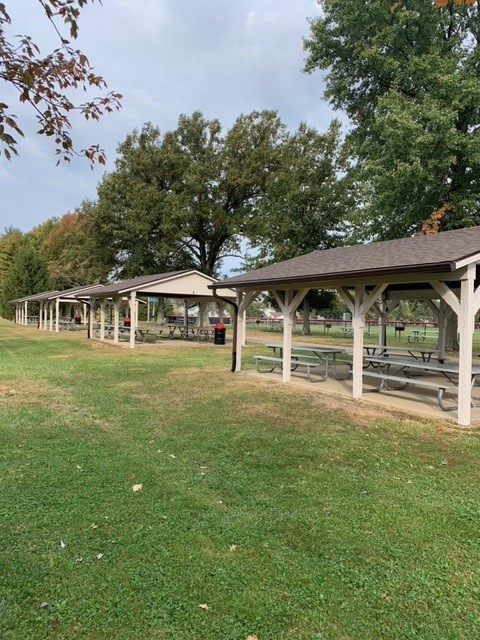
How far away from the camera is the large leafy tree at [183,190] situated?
112ft

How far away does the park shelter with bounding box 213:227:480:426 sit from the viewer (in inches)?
261

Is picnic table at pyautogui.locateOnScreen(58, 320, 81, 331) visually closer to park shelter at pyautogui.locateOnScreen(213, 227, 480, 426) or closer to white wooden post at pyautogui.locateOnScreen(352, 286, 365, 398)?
park shelter at pyautogui.locateOnScreen(213, 227, 480, 426)

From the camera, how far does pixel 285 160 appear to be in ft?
102

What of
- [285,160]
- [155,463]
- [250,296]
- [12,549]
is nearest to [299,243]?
[285,160]

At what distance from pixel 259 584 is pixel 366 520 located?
50.3 inches

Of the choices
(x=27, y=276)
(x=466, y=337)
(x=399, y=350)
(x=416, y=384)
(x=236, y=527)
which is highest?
(x=27, y=276)

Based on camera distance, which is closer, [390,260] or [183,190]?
[390,260]

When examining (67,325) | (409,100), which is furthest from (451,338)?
(67,325)

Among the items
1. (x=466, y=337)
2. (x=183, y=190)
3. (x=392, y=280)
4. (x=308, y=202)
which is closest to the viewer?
(x=466, y=337)

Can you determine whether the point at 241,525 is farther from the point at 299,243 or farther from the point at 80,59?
the point at 299,243

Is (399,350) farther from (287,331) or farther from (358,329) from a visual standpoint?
(358,329)

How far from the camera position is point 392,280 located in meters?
7.92

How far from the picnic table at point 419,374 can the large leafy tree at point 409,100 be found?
830cm

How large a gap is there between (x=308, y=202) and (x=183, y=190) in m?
10.9
